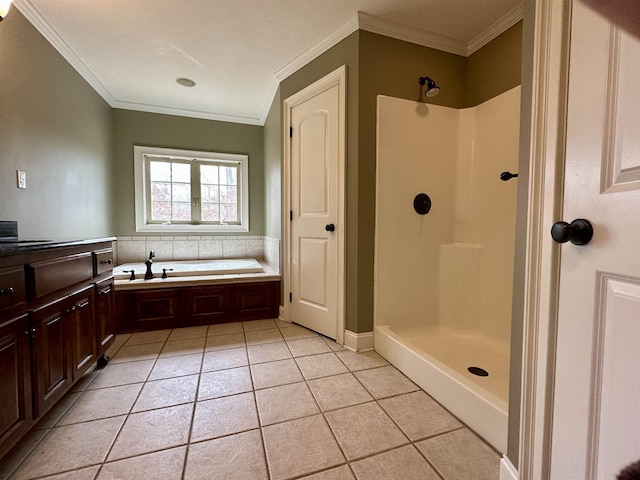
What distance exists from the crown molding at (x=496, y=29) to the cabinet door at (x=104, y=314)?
3.09 meters

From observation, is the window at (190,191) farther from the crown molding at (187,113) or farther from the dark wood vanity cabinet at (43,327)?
the dark wood vanity cabinet at (43,327)

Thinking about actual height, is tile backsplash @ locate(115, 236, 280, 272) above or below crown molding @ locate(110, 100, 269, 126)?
Answer: below

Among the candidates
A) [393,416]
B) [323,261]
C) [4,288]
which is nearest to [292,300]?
[323,261]

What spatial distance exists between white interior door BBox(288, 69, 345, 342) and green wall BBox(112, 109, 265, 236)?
4.90ft

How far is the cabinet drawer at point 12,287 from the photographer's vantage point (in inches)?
36.6

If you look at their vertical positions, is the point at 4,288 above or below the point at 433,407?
above

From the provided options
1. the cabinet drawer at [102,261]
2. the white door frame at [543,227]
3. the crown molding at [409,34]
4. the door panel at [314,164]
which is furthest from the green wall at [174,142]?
the white door frame at [543,227]

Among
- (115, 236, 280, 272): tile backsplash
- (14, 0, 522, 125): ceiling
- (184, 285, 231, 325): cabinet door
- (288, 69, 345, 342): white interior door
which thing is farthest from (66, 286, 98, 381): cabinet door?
(14, 0, 522, 125): ceiling

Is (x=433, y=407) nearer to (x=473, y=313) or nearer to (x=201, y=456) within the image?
(x=473, y=313)

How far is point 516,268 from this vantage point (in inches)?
34.8

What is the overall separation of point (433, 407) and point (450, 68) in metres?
2.34

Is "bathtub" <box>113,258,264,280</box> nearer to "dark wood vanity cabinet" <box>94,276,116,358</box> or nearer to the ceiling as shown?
"dark wood vanity cabinet" <box>94,276,116,358</box>

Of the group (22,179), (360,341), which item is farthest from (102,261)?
(360,341)

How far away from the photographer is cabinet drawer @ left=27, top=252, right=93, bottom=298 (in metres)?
1.07
